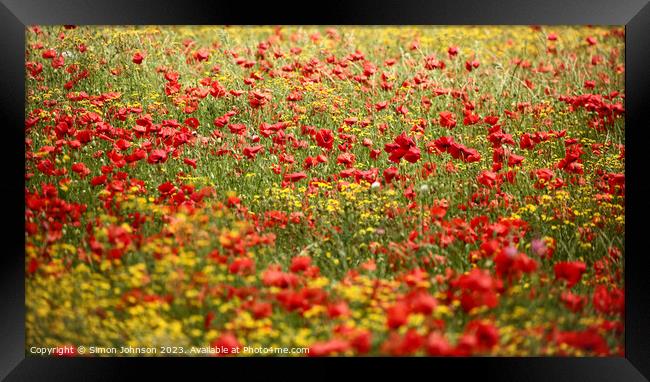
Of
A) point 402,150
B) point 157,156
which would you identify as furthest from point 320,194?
point 157,156

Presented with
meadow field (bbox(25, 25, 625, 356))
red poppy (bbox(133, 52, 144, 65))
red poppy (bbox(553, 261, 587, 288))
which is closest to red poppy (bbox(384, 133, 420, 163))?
meadow field (bbox(25, 25, 625, 356))

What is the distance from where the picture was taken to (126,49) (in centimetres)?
377

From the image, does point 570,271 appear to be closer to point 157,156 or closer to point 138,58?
point 157,156

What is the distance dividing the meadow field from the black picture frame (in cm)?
7

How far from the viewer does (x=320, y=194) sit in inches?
139

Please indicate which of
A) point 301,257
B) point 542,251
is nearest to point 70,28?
point 301,257

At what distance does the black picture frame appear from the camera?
3.19 meters

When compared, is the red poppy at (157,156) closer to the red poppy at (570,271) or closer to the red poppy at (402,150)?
the red poppy at (402,150)
